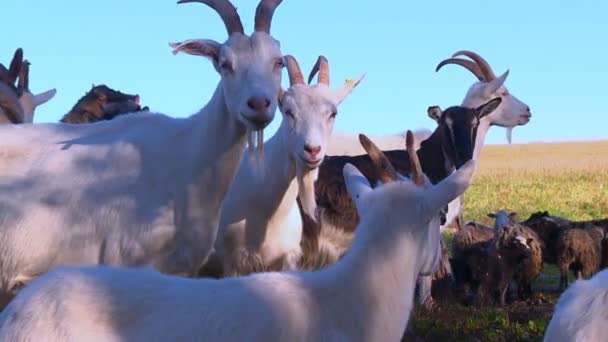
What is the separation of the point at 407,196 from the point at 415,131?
7560 mm

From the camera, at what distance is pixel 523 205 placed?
25.2 metres

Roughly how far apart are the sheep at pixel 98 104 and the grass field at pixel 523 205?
9.95 feet

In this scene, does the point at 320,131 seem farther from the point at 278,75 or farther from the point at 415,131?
the point at 415,131

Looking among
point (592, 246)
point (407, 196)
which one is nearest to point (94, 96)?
point (592, 246)

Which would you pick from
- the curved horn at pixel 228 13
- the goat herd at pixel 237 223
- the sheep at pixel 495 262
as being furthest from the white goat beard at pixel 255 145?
the sheep at pixel 495 262

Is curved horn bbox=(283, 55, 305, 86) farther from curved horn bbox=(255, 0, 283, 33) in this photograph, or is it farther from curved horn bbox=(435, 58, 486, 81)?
curved horn bbox=(435, 58, 486, 81)

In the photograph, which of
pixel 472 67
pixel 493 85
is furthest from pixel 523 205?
pixel 493 85

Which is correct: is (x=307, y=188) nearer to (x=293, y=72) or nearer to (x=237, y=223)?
(x=237, y=223)

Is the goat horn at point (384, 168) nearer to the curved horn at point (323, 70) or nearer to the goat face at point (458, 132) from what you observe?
the curved horn at point (323, 70)

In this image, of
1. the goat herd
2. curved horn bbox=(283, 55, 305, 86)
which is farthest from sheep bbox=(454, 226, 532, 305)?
curved horn bbox=(283, 55, 305, 86)

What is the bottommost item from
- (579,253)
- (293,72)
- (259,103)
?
(579,253)

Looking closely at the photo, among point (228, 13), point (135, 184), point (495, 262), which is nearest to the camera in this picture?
point (135, 184)

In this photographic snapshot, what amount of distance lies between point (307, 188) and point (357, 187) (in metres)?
3.11

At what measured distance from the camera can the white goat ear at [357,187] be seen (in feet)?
17.2
